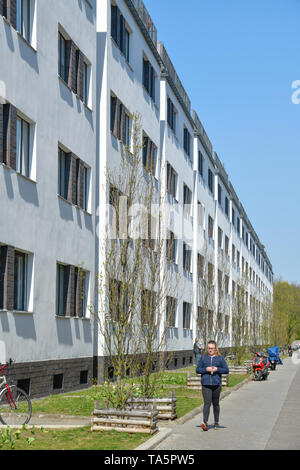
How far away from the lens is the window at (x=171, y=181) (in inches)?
1497

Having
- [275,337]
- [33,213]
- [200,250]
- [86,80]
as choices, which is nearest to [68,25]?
[86,80]

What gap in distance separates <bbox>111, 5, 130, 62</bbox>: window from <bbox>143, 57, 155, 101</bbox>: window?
11.3 ft

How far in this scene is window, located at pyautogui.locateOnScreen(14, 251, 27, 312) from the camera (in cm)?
1805

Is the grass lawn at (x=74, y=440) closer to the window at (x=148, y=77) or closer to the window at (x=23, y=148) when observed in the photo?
the window at (x=23, y=148)

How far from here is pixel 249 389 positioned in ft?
81.2

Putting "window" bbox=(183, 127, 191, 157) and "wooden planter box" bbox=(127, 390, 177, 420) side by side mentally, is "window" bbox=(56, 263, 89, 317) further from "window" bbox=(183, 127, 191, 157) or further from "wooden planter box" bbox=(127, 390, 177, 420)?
"window" bbox=(183, 127, 191, 157)

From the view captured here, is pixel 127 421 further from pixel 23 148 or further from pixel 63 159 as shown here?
pixel 63 159

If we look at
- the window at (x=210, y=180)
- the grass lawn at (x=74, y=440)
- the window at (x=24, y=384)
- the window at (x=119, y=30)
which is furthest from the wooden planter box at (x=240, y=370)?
the grass lawn at (x=74, y=440)

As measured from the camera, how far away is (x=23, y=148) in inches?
736

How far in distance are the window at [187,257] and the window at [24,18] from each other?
2517 cm

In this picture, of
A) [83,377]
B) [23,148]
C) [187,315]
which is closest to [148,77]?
[83,377]

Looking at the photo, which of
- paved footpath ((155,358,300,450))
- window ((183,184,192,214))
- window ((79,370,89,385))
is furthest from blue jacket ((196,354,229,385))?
window ((183,184,192,214))

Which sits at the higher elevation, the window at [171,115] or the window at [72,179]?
the window at [171,115]

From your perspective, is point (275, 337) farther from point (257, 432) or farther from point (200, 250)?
point (257, 432)
